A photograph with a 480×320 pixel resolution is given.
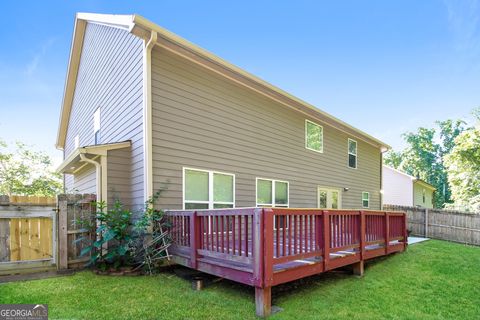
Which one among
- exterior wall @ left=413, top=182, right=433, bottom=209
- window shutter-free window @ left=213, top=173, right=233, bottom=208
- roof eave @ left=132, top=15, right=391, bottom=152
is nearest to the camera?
roof eave @ left=132, top=15, right=391, bottom=152

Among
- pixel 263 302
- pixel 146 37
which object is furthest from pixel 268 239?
pixel 146 37

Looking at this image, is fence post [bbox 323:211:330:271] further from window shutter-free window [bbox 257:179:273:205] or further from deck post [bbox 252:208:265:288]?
window shutter-free window [bbox 257:179:273:205]

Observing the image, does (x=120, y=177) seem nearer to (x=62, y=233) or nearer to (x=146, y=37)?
(x=62, y=233)

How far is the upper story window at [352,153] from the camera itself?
43.3 feet

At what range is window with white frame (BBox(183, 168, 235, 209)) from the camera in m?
6.70

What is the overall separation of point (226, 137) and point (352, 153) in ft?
→ 26.5

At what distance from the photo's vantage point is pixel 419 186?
25.7 metres

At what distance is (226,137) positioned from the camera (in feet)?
25.4

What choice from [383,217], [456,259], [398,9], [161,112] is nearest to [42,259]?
[161,112]

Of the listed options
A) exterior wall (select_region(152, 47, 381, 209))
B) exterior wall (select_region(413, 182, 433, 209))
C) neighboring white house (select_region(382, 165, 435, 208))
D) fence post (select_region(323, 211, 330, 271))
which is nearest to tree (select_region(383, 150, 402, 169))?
exterior wall (select_region(413, 182, 433, 209))

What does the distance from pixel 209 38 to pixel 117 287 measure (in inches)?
524

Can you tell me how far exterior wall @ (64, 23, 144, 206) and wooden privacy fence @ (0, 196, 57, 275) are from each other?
1.32 m

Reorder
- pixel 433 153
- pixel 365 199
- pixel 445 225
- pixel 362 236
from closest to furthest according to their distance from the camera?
pixel 362 236 < pixel 445 225 < pixel 365 199 < pixel 433 153

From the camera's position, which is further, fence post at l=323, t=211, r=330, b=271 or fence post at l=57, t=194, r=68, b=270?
fence post at l=57, t=194, r=68, b=270
